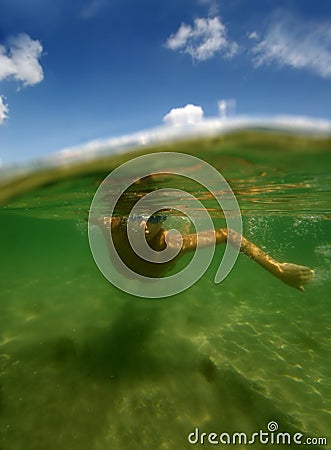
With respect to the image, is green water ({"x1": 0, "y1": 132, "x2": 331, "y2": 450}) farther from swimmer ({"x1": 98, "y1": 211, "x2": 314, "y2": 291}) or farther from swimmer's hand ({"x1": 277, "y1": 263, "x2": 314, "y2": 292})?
swimmer's hand ({"x1": 277, "y1": 263, "x2": 314, "y2": 292})

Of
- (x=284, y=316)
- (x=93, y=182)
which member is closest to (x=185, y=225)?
(x=284, y=316)

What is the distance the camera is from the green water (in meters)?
5.38

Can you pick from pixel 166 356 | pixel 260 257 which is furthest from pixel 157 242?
pixel 166 356

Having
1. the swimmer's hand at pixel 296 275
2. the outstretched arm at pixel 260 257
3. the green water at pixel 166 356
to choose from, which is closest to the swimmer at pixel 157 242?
the outstretched arm at pixel 260 257

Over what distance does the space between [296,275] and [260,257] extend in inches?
39.6

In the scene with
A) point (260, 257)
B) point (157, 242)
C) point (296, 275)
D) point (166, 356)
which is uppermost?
point (157, 242)

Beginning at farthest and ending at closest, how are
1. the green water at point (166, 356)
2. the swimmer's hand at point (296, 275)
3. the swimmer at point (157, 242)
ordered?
the swimmer at point (157, 242), the swimmer's hand at point (296, 275), the green water at point (166, 356)

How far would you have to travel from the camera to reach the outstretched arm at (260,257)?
22.4 ft

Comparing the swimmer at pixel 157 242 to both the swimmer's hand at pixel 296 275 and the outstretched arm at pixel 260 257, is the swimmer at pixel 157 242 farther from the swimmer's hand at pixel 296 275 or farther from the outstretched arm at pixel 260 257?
the swimmer's hand at pixel 296 275

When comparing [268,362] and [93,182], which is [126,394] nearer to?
[268,362]

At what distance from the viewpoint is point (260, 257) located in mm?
7422

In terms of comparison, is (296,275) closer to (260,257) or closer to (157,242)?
(260,257)

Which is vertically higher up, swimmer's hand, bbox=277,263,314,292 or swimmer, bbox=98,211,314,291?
swimmer, bbox=98,211,314,291

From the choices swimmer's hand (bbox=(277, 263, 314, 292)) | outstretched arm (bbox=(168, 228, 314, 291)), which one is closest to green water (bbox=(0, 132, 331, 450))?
outstretched arm (bbox=(168, 228, 314, 291))
